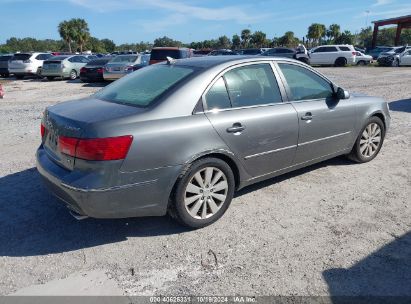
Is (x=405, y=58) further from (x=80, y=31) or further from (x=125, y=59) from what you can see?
(x=80, y=31)

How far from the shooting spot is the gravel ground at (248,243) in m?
2.85

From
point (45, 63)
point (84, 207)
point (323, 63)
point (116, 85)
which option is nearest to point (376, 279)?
point (84, 207)

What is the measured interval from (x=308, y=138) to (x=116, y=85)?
235cm

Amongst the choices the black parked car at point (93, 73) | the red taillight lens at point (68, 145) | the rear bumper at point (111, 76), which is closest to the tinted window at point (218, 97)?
the red taillight lens at point (68, 145)

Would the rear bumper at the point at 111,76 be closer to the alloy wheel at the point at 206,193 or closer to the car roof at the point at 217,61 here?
the car roof at the point at 217,61

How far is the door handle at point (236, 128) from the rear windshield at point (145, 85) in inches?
27.2

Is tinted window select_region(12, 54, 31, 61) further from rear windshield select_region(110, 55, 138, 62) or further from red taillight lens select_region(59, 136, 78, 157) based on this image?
red taillight lens select_region(59, 136, 78, 157)

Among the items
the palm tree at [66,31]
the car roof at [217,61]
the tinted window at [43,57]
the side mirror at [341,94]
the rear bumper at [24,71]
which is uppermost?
the palm tree at [66,31]

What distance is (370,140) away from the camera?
538 cm

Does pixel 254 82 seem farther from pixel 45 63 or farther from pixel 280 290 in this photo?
pixel 45 63

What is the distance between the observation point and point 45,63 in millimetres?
20375

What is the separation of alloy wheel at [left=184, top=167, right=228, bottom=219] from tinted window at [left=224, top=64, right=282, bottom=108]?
76cm

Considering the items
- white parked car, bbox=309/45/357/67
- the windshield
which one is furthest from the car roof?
white parked car, bbox=309/45/357/67

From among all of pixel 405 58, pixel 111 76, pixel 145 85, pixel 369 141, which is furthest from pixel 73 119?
pixel 405 58
